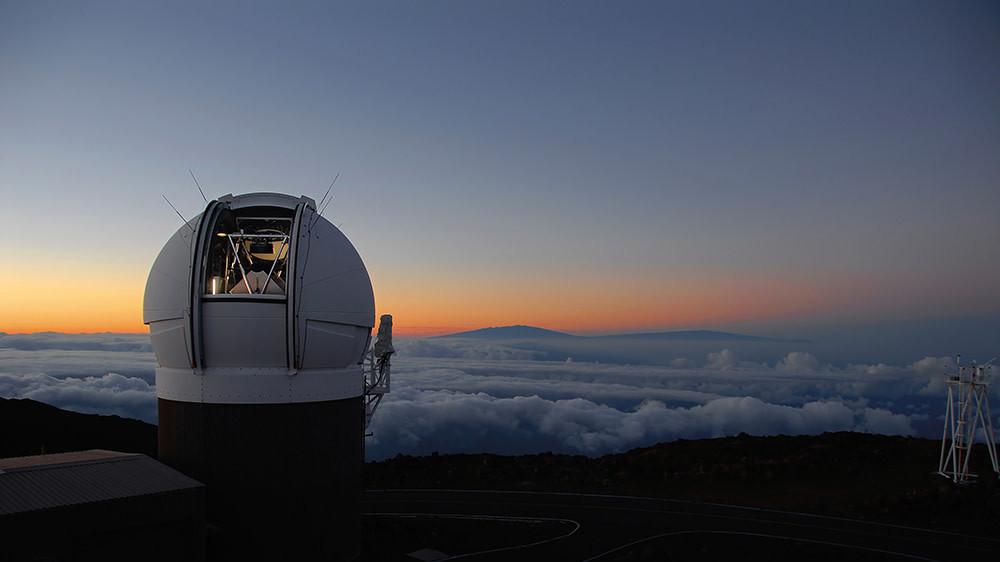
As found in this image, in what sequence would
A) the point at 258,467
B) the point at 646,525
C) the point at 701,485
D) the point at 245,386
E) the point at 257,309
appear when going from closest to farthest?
the point at 257,309
the point at 245,386
the point at 258,467
the point at 646,525
the point at 701,485

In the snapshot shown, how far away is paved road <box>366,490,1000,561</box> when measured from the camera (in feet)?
67.2

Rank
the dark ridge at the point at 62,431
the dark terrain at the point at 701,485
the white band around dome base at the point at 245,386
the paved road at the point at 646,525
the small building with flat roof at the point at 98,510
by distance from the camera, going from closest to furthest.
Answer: the small building with flat roof at the point at 98,510, the white band around dome base at the point at 245,386, the paved road at the point at 646,525, the dark terrain at the point at 701,485, the dark ridge at the point at 62,431

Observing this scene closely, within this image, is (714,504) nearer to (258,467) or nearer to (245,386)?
(258,467)

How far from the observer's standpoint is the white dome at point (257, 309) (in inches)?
580

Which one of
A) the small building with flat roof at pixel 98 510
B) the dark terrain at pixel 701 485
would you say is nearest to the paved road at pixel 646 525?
the dark terrain at pixel 701 485

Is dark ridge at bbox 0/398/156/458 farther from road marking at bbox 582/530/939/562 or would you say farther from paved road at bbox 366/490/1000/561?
road marking at bbox 582/530/939/562

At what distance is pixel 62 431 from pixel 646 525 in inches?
1855

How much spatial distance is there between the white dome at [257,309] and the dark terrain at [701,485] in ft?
21.8

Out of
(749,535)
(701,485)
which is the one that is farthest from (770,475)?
(749,535)

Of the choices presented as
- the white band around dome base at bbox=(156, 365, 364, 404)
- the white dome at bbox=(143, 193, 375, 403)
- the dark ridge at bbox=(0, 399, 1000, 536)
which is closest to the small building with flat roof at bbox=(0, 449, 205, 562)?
the white band around dome base at bbox=(156, 365, 364, 404)

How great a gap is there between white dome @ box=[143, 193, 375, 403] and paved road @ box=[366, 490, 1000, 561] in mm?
7962

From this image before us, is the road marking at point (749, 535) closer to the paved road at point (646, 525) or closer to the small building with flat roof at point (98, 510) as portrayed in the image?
the paved road at point (646, 525)

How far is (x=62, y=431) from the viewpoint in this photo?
50531mm

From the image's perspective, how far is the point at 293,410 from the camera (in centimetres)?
1517
